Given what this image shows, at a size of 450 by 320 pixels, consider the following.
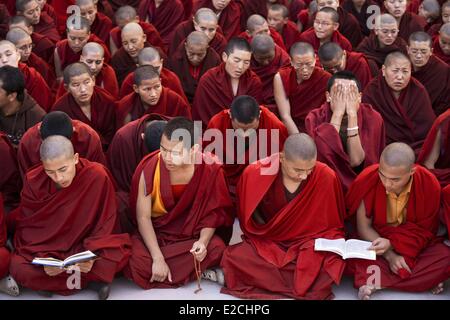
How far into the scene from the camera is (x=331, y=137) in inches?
252

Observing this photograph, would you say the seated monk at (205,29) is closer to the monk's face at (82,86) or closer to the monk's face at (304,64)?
the monk's face at (304,64)

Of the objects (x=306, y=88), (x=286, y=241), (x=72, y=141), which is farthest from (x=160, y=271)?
(x=306, y=88)

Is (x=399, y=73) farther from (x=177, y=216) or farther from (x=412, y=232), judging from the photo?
(x=177, y=216)

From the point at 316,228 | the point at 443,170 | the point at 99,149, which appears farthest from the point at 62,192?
the point at 443,170

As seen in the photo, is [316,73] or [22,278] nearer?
[22,278]

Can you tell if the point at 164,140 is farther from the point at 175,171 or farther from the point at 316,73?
the point at 316,73

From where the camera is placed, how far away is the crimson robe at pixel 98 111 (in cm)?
736

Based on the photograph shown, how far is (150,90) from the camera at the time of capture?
720 centimetres

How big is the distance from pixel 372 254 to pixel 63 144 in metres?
2.35

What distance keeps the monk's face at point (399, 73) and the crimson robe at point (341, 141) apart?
83 cm

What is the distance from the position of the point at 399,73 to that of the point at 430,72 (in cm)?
116

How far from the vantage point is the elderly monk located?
7.19 meters

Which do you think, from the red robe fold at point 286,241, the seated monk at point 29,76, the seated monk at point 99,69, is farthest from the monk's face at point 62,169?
the seated monk at point 99,69
